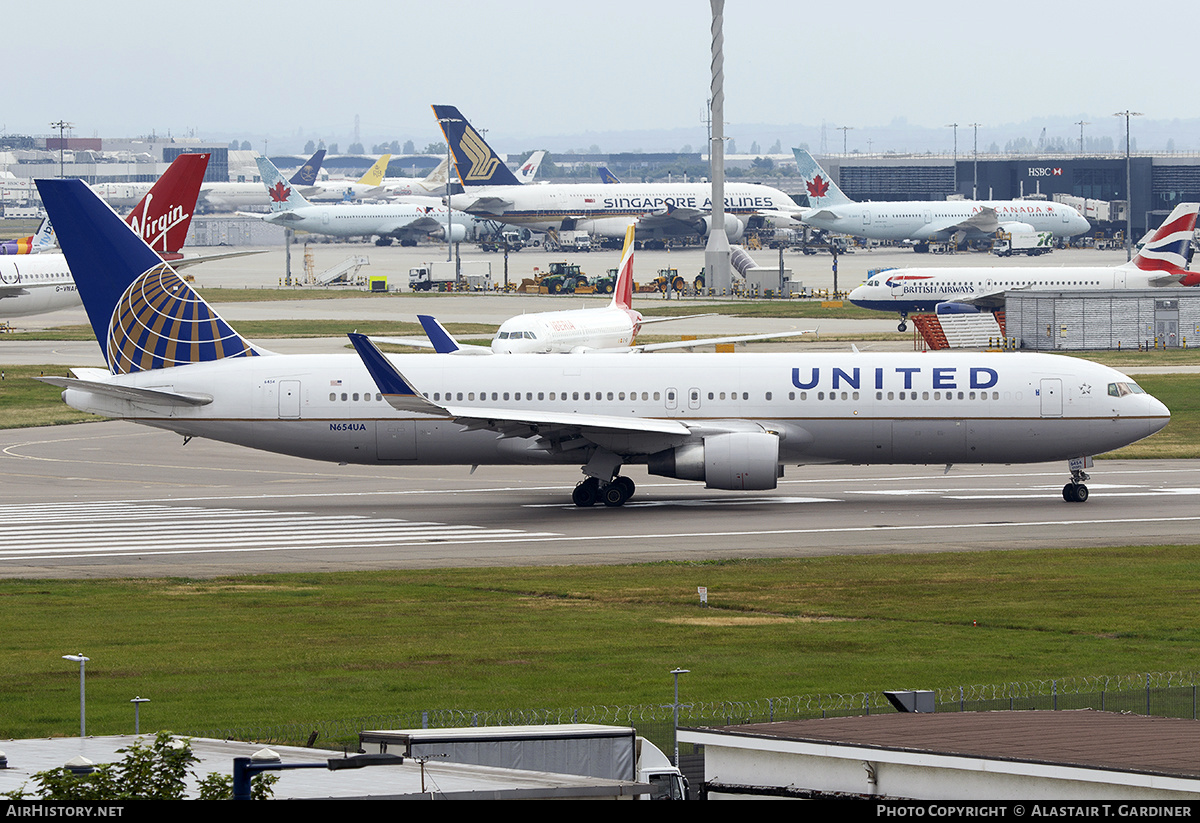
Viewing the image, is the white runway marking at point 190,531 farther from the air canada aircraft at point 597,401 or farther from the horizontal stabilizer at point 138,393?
the horizontal stabilizer at point 138,393

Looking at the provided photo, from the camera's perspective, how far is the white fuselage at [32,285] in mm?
100375

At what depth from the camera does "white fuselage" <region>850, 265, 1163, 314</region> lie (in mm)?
109062

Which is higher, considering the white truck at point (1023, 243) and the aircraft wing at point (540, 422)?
the white truck at point (1023, 243)

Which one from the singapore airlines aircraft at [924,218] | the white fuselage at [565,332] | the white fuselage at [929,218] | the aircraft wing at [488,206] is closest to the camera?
the white fuselage at [565,332]

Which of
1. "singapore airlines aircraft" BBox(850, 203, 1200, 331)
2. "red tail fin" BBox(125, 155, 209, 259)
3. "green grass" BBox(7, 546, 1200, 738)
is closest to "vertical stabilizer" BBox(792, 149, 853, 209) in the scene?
"singapore airlines aircraft" BBox(850, 203, 1200, 331)

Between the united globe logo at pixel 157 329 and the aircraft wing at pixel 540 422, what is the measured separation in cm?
637

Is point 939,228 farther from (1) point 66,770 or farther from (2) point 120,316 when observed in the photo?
(1) point 66,770

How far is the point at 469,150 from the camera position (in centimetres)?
18688

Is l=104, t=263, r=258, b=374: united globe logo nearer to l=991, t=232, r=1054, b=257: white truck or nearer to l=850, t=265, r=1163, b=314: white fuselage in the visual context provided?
l=850, t=265, r=1163, b=314: white fuselage

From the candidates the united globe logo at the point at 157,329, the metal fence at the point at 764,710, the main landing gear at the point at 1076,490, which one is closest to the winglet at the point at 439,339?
the united globe logo at the point at 157,329
